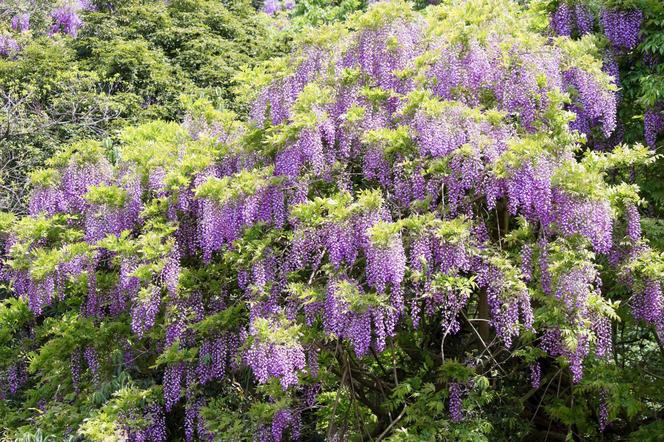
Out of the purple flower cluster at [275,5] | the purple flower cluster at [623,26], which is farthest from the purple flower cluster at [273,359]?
the purple flower cluster at [275,5]

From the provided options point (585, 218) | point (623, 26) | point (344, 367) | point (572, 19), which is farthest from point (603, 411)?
point (572, 19)

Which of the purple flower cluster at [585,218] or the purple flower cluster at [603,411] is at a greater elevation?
the purple flower cluster at [585,218]

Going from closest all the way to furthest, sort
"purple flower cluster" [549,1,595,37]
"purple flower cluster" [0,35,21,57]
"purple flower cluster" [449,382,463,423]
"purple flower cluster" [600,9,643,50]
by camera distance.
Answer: "purple flower cluster" [449,382,463,423] → "purple flower cluster" [600,9,643,50] → "purple flower cluster" [549,1,595,37] → "purple flower cluster" [0,35,21,57]

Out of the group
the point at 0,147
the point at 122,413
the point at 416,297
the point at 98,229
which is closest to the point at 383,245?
the point at 416,297

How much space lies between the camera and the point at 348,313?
6625 mm

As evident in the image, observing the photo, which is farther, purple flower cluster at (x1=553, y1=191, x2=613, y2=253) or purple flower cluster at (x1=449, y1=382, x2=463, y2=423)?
purple flower cluster at (x1=449, y1=382, x2=463, y2=423)

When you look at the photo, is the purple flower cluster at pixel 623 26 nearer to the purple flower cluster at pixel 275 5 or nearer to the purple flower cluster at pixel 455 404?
the purple flower cluster at pixel 455 404

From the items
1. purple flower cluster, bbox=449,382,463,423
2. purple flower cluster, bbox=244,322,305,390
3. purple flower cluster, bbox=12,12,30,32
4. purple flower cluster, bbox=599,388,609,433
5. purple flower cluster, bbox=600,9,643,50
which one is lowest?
purple flower cluster, bbox=599,388,609,433

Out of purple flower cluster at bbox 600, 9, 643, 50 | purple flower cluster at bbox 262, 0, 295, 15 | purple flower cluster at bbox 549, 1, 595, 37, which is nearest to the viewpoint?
purple flower cluster at bbox 600, 9, 643, 50

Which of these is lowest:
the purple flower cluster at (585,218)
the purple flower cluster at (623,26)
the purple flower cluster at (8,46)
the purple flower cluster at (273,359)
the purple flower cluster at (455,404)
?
the purple flower cluster at (455,404)

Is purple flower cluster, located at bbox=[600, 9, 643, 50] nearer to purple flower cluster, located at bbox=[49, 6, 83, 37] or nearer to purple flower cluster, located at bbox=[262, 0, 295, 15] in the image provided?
purple flower cluster, located at bbox=[262, 0, 295, 15]

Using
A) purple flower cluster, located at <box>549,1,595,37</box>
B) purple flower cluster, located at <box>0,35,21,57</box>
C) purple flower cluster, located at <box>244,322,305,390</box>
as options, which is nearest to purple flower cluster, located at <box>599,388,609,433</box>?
purple flower cluster, located at <box>244,322,305,390</box>

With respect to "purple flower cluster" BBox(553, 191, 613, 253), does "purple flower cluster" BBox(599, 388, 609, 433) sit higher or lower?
lower

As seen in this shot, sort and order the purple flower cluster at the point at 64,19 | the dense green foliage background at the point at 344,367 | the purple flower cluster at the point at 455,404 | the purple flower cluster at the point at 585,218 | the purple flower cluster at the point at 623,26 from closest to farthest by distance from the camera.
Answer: the purple flower cluster at the point at 585,218 → the purple flower cluster at the point at 455,404 → the dense green foliage background at the point at 344,367 → the purple flower cluster at the point at 623,26 → the purple flower cluster at the point at 64,19
